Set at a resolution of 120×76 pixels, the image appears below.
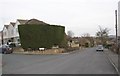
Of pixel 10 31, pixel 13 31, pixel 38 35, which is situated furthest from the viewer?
pixel 10 31

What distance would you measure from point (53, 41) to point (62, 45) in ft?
17.1

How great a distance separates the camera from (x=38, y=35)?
171 ft

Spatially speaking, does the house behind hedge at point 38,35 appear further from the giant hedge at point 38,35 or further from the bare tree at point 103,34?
the bare tree at point 103,34

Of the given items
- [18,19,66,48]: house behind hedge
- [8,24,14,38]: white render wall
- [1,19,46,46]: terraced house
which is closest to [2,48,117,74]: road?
[18,19,66,48]: house behind hedge

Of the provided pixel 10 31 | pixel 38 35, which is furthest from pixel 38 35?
pixel 10 31

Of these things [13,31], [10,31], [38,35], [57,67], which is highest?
[10,31]

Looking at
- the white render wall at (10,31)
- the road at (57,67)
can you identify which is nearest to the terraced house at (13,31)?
the white render wall at (10,31)

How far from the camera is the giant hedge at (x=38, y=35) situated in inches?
2048

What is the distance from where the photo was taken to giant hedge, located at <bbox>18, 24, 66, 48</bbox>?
52.0 metres

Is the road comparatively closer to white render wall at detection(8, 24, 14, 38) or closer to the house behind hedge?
the house behind hedge

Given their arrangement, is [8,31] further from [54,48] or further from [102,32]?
[54,48]

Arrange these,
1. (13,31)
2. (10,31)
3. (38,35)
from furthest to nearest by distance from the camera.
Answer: (10,31) < (13,31) < (38,35)

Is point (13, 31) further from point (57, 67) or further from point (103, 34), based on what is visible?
point (57, 67)

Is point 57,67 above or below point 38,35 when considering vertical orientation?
below
